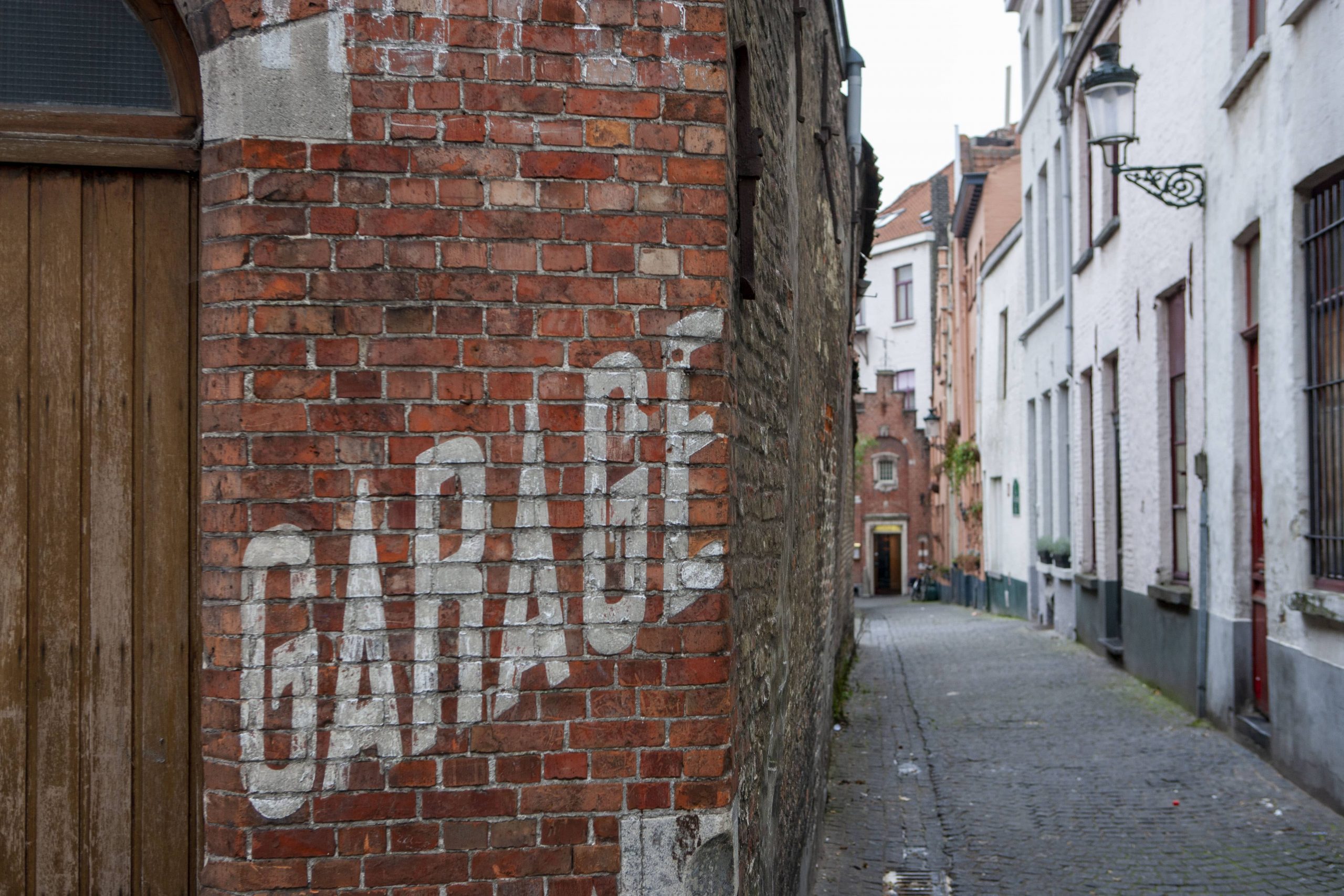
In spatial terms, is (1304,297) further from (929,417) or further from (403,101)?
(929,417)

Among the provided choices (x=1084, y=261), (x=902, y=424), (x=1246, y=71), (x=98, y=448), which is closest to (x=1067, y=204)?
(x=1084, y=261)

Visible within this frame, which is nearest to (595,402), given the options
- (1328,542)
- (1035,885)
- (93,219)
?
(93,219)

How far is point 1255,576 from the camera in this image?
29.7 ft

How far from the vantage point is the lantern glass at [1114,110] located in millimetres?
9492

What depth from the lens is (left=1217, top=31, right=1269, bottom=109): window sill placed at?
27.3ft

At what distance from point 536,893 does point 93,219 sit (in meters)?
1.94

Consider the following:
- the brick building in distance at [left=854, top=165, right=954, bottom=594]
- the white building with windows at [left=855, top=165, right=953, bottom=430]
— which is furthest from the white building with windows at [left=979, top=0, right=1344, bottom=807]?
the white building with windows at [left=855, top=165, right=953, bottom=430]

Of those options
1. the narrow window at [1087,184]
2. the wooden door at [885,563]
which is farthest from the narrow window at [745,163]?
the wooden door at [885,563]

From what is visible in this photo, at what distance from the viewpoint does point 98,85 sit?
3.16 metres

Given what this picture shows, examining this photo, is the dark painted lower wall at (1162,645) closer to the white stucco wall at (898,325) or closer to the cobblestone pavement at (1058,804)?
the cobblestone pavement at (1058,804)

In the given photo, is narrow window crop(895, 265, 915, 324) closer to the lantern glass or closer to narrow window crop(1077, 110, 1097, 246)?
narrow window crop(1077, 110, 1097, 246)

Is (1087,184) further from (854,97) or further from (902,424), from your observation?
(902,424)

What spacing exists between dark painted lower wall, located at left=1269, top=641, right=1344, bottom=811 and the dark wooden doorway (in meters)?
37.2

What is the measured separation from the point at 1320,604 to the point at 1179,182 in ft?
13.4
